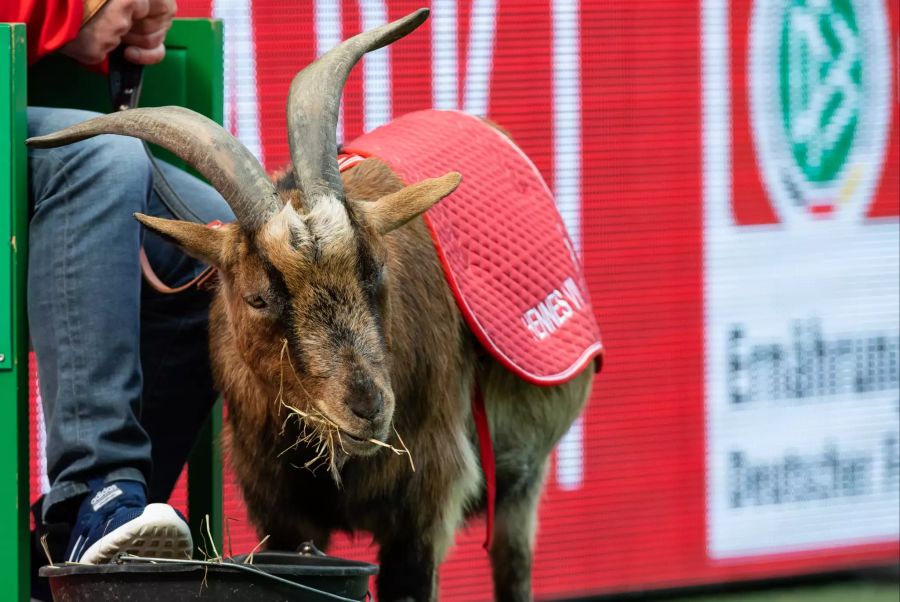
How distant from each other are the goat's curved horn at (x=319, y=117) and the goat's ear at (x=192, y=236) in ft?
0.61

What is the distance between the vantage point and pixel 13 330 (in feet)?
8.22

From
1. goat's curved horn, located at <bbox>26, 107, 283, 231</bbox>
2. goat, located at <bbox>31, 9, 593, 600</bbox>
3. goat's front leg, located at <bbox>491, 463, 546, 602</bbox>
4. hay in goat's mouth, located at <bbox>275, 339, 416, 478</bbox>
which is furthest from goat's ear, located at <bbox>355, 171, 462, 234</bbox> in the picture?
goat's front leg, located at <bbox>491, 463, 546, 602</bbox>

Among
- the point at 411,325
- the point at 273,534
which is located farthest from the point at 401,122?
the point at 273,534

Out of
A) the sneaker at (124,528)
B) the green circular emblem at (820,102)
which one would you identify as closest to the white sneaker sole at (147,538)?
the sneaker at (124,528)

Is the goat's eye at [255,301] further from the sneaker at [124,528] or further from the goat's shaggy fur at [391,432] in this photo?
the sneaker at [124,528]

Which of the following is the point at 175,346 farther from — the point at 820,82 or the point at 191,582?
the point at 820,82

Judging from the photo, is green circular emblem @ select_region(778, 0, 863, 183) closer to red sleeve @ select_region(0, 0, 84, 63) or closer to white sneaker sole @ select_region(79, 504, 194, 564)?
red sleeve @ select_region(0, 0, 84, 63)

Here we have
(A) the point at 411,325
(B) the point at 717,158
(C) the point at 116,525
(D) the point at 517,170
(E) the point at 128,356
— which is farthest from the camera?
(B) the point at 717,158

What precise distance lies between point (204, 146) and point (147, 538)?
70 centimetres

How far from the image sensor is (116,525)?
234 centimetres

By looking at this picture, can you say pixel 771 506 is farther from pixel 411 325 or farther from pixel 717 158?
pixel 411 325

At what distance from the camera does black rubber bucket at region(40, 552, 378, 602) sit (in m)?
2.17

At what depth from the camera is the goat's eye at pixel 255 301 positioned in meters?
2.45

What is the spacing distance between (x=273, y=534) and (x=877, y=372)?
2.75 m
